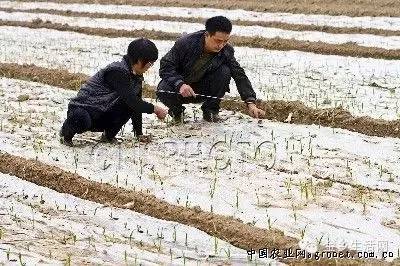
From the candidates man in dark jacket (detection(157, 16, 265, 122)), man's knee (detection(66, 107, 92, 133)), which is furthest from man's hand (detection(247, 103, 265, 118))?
man's knee (detection(66, 107, 92, 133))

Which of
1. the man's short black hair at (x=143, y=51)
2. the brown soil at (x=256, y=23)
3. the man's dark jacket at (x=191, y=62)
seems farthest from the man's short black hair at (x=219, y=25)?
the brown soil at (x=256, y=23)

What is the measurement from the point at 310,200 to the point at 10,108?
3.71 metres

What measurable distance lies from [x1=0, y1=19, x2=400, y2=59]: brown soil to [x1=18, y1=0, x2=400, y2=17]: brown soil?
2765 mm

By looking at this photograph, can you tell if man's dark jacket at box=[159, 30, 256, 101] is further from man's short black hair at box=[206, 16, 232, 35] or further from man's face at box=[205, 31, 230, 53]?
man's short black hair at box=[206, 16, 232, 35]

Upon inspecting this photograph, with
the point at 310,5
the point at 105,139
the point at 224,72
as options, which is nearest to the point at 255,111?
the point at 224,72

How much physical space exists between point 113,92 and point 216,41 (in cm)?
100

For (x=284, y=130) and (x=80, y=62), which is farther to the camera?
(x=80, y=62)

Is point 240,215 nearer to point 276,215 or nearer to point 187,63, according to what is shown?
point 276,215

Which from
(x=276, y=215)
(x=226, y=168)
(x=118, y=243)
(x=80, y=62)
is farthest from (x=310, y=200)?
(x=80, y=62)

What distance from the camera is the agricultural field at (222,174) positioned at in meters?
3.83

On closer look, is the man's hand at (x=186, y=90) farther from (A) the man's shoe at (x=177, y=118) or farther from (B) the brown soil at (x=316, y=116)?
(B) the brown soil at (x=316, y=116)

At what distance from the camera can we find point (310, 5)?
550 inches

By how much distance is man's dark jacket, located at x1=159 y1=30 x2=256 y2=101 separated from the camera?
5910mm

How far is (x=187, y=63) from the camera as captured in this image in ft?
19.7
